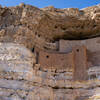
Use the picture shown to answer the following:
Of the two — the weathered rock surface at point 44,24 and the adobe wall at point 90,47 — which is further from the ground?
the weathered rock surface at point 44,24

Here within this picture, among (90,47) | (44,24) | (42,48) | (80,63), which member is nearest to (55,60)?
(42,48)

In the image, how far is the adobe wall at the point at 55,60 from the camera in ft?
32.5

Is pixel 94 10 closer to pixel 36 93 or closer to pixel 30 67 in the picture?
pixel 30 67

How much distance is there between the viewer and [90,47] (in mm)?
10656

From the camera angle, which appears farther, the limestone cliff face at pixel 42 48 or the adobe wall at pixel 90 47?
the adobe wall at pixel 90 47

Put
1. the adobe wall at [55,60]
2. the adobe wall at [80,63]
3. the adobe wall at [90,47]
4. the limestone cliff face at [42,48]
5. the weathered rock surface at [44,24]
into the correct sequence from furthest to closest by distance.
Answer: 1. the adobe wall at [90,47]
2. the weathered rock surface at [44,24]
3. the adobe wall at [55,60]
4. the adobe wall at [80,63]
5. the limestone cliff face at [42,48]

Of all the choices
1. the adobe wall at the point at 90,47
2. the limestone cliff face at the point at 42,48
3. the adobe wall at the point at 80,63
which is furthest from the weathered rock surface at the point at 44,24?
the adobe wall at the point at 80,63

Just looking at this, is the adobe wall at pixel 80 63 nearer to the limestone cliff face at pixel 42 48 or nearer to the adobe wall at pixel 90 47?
the limestone cliff face at pixel 42 48

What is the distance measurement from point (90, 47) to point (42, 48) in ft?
8.19

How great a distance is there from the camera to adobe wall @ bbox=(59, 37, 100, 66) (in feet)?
33.6

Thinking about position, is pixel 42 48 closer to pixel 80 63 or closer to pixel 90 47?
pixel 80 63

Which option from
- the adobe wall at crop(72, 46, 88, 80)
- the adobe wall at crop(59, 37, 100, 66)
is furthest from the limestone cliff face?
the adobe wall at crop(72, 46, 88, 80)

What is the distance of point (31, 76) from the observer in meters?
9.27

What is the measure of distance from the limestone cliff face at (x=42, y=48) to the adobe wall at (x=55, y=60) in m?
0.07
